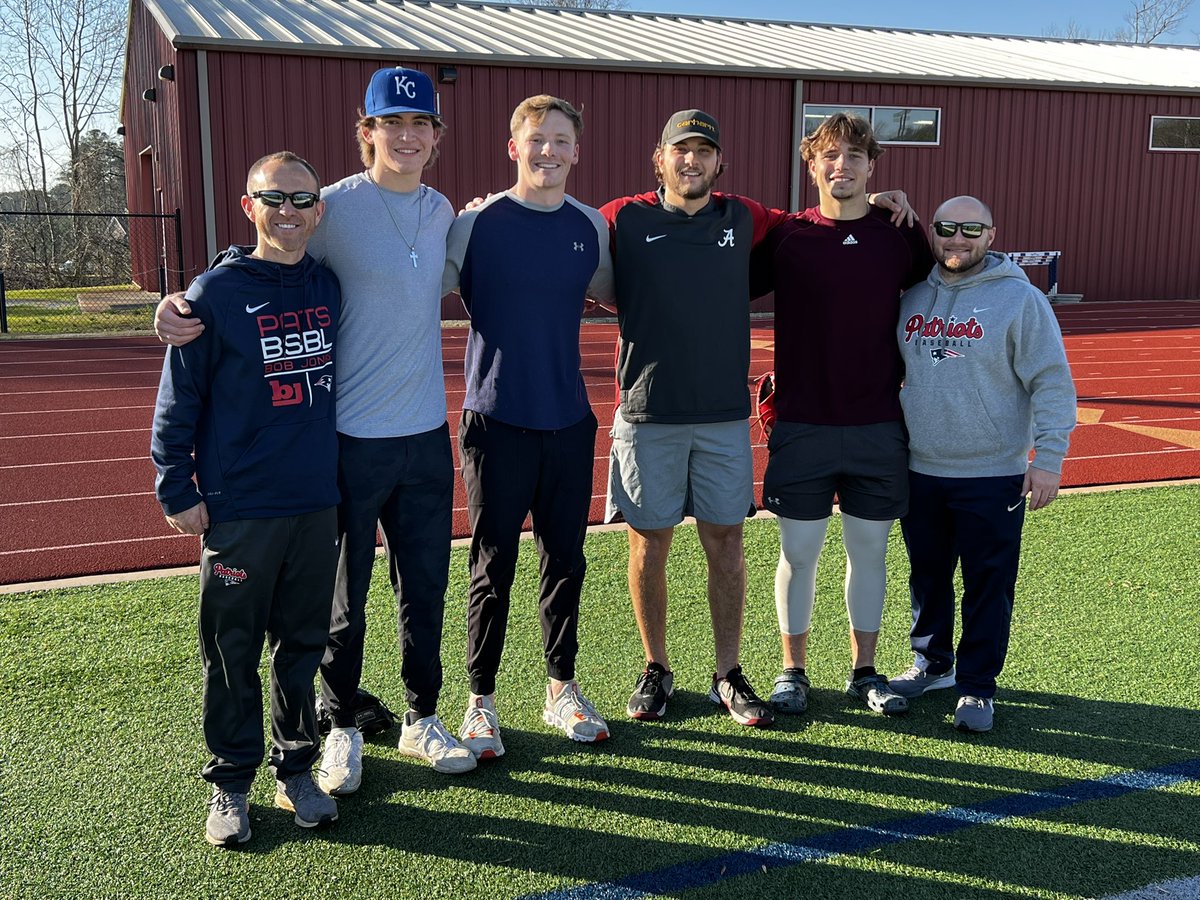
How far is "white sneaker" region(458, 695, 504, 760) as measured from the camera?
11.2 ft

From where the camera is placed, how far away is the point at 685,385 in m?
3.54

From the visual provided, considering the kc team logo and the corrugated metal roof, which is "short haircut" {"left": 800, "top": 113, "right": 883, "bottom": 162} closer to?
the kc team logo

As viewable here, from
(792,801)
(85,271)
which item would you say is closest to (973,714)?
(792,801)

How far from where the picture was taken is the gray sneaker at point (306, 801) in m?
3.02

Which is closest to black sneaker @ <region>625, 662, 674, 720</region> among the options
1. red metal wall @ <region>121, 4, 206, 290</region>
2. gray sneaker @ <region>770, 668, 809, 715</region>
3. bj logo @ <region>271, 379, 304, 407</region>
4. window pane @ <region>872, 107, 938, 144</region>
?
gray sneaker @ <region>770, 668, 809, 715</region>

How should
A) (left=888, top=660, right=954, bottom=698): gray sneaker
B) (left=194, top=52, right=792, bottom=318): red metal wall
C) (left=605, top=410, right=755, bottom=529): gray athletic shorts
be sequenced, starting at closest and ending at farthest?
(left=605, top=410, right=755, bottom=529): gray athletic shorts, (left=888, top=660, right=954, bottom=698): gray sneaker, (left=194, top=52, right=792, bottom=318): red metal wall

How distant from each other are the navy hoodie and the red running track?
2.99 metres

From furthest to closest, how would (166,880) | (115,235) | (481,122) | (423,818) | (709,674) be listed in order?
(115,235)
(481,122)
(709,674)
(423,818)
(166,880)

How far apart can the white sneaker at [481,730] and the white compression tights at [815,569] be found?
45.0 inches

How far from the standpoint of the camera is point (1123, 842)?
9.62 feet

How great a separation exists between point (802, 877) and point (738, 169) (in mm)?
16208

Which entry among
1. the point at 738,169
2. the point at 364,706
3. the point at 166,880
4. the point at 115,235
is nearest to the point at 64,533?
the point at 364,706

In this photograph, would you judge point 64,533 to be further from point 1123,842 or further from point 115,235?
point 115,235

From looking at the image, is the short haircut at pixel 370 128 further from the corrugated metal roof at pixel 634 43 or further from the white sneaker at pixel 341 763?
the corrugated metal roof at pixel 634 43
